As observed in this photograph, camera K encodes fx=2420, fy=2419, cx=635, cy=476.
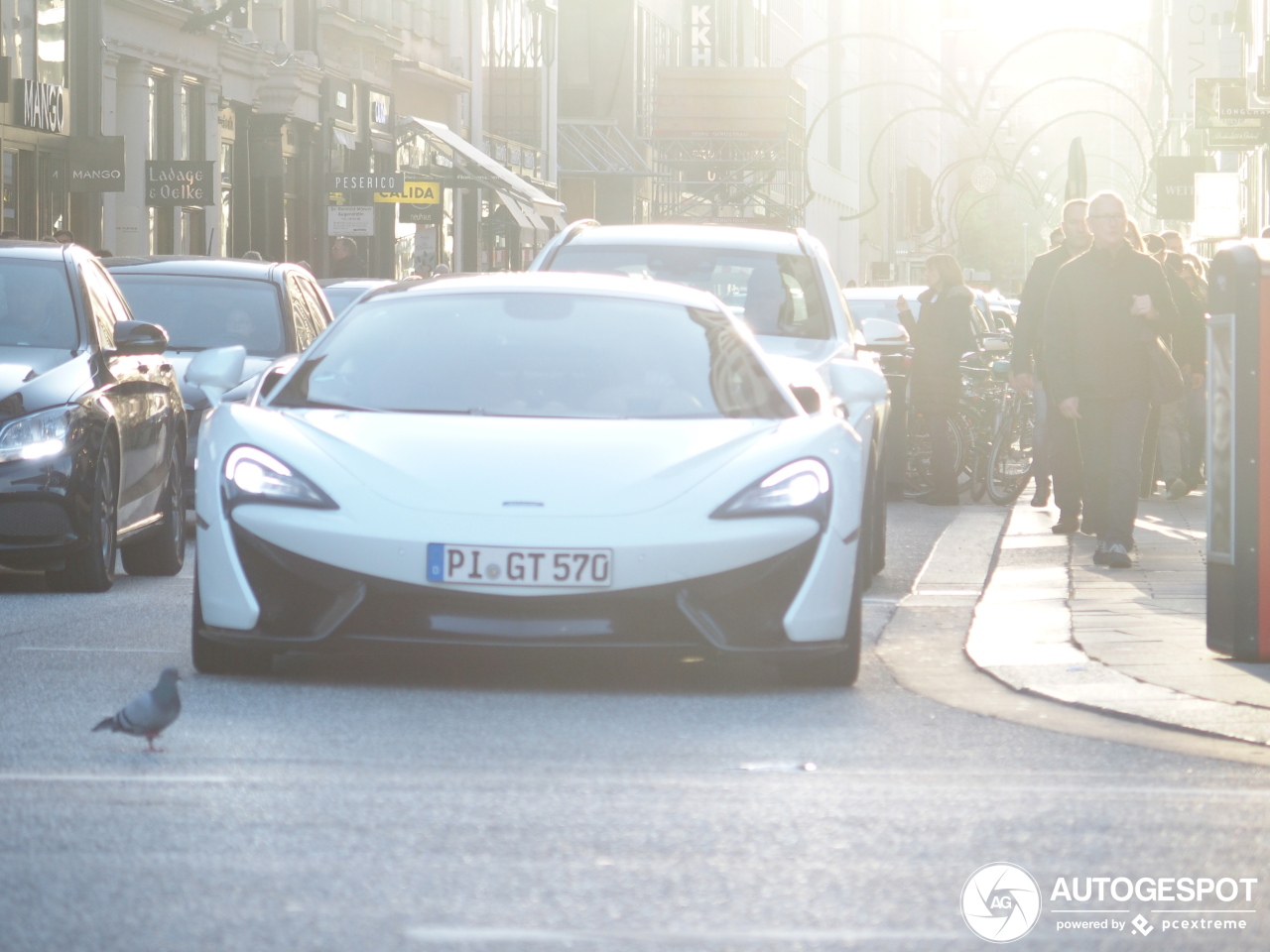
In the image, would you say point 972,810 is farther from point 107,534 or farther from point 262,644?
point 107,534

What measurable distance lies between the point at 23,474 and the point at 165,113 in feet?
83.7

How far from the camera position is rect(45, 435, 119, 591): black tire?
32.6 ft

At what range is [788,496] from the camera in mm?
7008

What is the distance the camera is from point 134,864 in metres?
4.66

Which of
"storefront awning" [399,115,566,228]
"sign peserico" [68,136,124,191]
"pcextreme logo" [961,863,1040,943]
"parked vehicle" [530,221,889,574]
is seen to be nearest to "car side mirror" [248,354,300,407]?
"parked vehicle" [530,221,889,574]

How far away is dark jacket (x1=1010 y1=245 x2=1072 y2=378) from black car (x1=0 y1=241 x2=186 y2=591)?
475 cm

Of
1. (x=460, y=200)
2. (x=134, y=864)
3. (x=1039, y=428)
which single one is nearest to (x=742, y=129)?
(x=460, y=200)

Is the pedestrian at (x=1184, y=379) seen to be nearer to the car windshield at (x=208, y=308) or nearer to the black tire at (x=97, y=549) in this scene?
the car windshield at (x=208, y=308)

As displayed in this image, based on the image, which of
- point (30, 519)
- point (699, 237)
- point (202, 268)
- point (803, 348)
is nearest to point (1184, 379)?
point (699, 237)

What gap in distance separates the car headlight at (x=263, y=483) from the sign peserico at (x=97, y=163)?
22012mm

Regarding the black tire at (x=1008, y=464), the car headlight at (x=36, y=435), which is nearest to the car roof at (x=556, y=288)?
the car headlight at (x=36, y=435)

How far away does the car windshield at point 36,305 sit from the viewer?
10.4 metres

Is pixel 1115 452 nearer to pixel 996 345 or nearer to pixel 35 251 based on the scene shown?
pixel 35 251

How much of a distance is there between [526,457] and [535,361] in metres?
0.89
